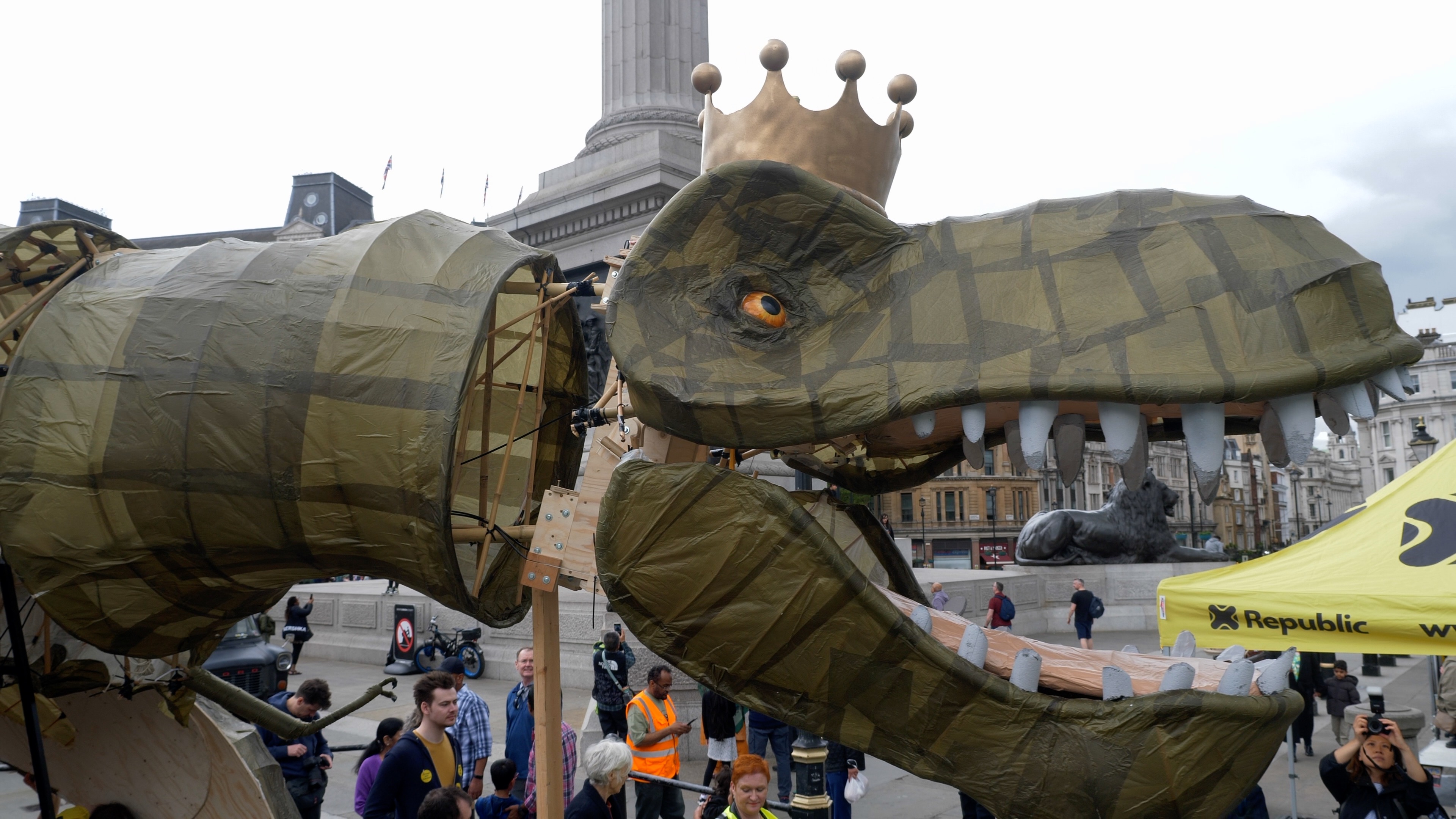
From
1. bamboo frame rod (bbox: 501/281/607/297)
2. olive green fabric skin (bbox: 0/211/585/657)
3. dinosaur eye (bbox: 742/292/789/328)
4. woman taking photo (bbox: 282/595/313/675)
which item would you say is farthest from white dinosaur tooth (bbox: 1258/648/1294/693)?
woman taking photo (bbox: 282/595/313/675)

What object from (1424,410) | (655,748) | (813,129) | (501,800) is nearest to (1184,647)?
(813,129)

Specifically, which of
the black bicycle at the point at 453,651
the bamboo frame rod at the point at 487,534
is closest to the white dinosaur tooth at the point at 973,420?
the bamboo frame rod at the point at 487,534

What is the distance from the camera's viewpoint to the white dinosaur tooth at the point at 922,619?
246 cm

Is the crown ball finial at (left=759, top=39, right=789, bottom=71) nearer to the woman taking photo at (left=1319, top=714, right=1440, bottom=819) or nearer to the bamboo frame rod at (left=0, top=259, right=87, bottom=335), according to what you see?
the bamboo frame rod at (left=0, top=259, right=87, bottom=335)

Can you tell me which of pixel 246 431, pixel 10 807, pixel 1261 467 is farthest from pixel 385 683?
pixel 1261 467

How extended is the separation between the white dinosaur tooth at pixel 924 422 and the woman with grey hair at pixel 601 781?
2.72 m

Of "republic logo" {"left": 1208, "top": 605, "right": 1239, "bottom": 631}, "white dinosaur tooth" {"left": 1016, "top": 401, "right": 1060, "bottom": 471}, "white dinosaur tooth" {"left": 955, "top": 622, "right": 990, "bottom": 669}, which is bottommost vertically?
"republic logo" {"left": 1208, "top": 605, "right": 1239, "bottom": 631}

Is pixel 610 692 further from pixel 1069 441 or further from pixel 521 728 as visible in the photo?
pixel 1069 441

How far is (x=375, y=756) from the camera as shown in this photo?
570 cm

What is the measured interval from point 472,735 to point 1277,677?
5181 millimetres

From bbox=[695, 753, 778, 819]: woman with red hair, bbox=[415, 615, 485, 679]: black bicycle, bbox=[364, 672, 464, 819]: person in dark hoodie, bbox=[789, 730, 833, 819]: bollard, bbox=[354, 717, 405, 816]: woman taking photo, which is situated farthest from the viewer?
bbox=[415, 615, 485, 679]: black bicycle

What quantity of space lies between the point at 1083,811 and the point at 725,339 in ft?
4.71

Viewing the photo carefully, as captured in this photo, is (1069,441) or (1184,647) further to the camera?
(1184,647)

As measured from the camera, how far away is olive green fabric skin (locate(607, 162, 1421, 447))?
6.93ft
